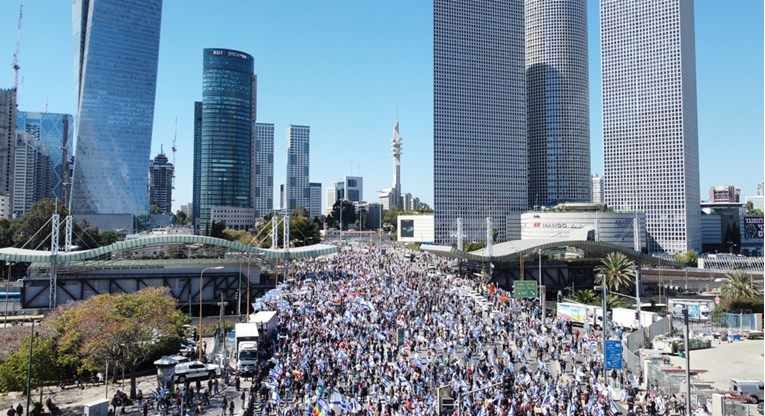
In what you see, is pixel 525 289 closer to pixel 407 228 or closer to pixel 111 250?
pixel 111 250

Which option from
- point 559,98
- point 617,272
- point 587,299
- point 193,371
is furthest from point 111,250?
point 559,98

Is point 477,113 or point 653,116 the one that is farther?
point 477,113

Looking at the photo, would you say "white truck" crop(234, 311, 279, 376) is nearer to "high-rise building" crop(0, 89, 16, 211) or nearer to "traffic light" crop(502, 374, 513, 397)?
"traffic light" crop(502, 374, 513, 397)

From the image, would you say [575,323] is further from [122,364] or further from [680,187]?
[680,187]

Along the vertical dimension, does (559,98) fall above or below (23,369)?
above

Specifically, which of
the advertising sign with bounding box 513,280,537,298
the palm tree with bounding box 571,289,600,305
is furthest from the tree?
the palm tree with bounding box 571,289,600,305

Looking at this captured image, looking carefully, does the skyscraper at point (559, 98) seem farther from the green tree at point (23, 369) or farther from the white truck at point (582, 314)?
the green tree at point (23, 369)

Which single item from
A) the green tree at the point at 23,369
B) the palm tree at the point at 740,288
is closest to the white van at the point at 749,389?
the palm tree at the point at 740,288
